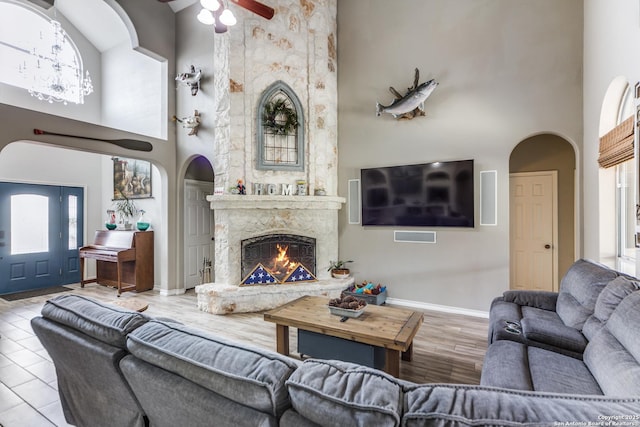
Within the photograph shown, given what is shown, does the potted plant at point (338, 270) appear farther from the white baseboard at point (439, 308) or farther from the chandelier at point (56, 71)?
the chandelier at point (56, 71)

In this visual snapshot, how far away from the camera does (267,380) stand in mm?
956

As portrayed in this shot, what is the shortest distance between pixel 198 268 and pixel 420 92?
15.9 ft

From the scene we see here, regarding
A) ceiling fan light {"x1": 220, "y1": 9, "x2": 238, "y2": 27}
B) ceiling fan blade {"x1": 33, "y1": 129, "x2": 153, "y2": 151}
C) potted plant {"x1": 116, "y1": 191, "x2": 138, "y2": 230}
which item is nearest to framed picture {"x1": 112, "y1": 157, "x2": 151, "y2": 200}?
potted plant {"x1": 116, "y1": 191, "x2": 138, "y2": 230}

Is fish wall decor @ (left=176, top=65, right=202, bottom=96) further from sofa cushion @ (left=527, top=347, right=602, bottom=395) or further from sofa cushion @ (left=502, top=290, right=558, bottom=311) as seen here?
sofa cushion @ (left=527, top=347, right=602, bottom=395)

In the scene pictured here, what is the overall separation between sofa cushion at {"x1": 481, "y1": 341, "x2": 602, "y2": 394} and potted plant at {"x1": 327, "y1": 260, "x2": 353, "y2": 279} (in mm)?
2710

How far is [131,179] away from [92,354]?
5.63 metres

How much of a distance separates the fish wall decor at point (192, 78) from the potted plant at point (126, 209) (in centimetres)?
261

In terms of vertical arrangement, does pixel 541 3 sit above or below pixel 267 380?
above

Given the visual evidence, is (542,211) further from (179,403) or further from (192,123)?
(192,123)

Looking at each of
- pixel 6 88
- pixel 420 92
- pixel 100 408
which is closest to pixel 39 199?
pixel 6 88

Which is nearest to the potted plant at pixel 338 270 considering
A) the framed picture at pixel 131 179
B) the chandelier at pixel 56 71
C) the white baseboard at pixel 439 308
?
the white baseboard at pixel 439 308

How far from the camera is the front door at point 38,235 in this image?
5.40m

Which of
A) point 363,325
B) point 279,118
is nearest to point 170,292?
point 279,118

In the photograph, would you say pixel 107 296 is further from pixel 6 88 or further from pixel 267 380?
pixel 267 380
